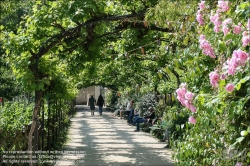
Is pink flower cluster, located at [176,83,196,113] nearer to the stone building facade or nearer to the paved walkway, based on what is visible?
the paved walkway

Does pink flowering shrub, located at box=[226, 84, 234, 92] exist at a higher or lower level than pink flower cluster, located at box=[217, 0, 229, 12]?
lower

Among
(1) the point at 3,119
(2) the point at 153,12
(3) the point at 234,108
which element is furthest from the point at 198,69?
(1) the point at 3,119

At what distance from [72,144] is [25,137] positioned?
4.66 metres

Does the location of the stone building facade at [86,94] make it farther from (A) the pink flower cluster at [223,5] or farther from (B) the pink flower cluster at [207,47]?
(A) the pink flower cluster at [223,5]

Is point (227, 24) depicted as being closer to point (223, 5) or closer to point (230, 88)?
point (223, 5)

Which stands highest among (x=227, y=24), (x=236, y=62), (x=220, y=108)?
(x=227, y=24)

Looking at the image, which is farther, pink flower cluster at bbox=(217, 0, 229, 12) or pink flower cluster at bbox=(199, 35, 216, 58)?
pink flower cluster at bbox=(199, 35, 216, 58)

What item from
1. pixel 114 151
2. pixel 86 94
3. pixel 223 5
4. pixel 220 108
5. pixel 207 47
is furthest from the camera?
pixel 86 94

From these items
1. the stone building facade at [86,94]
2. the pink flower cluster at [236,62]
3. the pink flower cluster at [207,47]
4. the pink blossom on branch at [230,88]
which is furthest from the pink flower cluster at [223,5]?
the stone building facade at [86,94]

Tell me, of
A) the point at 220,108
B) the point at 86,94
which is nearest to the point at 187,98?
the point at 220,108

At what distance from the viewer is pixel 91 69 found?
10508mm

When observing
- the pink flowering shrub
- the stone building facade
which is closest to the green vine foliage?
the pink flowering shrub

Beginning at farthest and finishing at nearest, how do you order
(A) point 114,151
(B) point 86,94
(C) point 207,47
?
(B) point 86,94 → (A) point 114,151 → (C) point 207,47

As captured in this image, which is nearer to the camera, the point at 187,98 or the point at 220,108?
the point at 220,108
